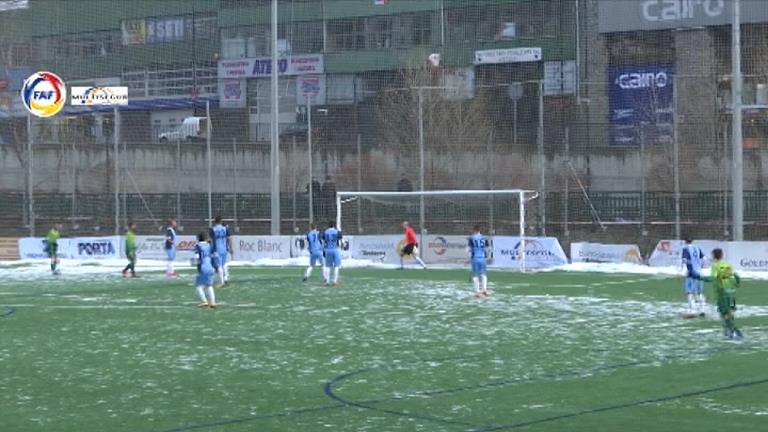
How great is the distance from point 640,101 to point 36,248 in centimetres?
2904

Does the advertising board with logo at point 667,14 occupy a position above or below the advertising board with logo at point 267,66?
above

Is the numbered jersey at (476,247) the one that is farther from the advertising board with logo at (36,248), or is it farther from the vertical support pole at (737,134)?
the advertising board with logo at (36,248)

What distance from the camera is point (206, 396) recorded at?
17094 millimetres

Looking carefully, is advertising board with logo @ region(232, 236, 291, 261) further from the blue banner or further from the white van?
the white van

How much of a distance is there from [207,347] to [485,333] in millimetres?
5235

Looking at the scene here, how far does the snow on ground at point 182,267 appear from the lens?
4116 centimetres

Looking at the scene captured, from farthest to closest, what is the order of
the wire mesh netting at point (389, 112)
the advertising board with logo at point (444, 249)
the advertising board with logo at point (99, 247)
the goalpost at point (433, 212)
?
the advertising board with logo at point (99, 247), the wire mesh netting at point (389, 112), the goalpost at point (433, 212), the advertising board with logo at point (444, 249)

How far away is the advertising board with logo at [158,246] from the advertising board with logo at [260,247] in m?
1.82

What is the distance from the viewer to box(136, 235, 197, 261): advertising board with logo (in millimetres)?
49969

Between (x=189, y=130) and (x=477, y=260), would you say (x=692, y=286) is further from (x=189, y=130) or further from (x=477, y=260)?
(x=189, y=130)

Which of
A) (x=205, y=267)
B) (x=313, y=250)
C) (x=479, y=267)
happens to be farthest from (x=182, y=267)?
(x=205, y=267)

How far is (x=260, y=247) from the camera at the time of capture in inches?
1941

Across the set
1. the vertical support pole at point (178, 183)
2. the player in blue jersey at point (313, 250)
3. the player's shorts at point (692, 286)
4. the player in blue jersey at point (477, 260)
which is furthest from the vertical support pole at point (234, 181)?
the player's shorts at point (692, 286)

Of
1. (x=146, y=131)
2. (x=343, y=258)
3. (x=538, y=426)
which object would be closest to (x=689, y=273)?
(x=538, y=426)
